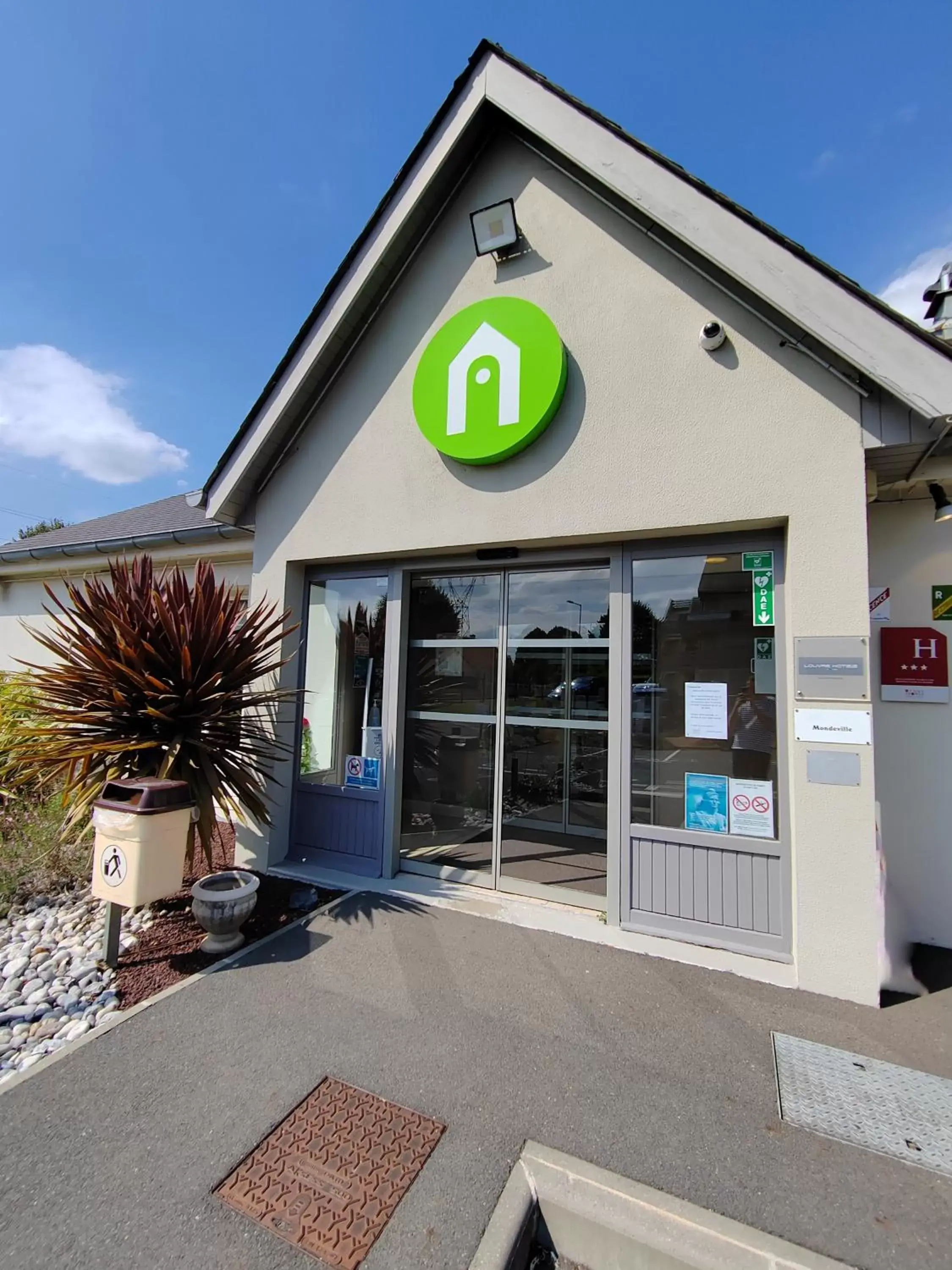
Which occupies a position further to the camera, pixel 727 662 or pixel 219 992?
pixel 727 662

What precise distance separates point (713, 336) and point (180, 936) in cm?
591

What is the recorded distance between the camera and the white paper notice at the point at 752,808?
3.97m

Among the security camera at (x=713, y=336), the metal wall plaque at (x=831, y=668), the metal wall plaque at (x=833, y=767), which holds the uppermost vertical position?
the security camera at (x=713, y=336)

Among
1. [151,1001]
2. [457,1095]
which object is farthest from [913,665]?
[151,1001]

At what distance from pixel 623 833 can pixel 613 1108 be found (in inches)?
74.7

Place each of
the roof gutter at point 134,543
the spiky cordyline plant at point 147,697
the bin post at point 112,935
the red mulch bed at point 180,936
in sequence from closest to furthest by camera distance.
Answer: the red mulch bed at point 180,936, the bin post at point 112,935, the spiky cordyline plant at point 147,697, the roof gutter at point 134,543

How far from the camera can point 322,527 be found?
5.45 m

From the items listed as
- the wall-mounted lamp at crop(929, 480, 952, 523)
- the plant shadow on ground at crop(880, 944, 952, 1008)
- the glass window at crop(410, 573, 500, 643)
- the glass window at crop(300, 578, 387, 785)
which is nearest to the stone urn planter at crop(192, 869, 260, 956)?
the glass window at crop(300, 578, 387, 785)

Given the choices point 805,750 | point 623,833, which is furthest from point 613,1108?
point 805,750

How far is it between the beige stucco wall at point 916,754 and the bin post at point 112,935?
5.61 meters

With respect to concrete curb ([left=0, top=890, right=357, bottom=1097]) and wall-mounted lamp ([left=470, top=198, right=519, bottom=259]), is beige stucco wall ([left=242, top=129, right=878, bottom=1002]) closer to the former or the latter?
wall-mounted lamp ([left=470, top=198, right=519, bottom=259])

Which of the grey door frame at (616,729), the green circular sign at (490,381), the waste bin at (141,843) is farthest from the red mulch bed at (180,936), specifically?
the green circular sign at (490,381)

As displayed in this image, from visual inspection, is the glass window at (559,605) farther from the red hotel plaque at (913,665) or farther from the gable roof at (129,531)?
the gable roof at (129,531)

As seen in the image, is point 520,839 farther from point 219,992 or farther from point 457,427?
point 457,427
